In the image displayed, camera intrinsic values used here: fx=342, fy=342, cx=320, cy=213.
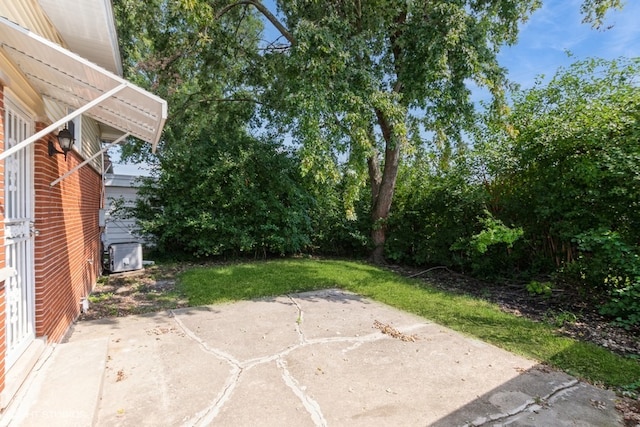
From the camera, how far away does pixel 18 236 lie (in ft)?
9.36

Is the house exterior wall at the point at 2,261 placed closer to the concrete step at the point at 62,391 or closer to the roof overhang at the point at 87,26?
the concrete step at the point at 62,391

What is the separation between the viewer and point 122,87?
2.72 m

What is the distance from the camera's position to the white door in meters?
2.67

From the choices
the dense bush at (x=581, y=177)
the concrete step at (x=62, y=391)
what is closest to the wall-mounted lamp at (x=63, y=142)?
the concrete step at (x=62, y=391)

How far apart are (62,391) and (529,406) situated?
3.55m

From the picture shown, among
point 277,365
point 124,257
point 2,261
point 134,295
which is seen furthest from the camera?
point 124,257

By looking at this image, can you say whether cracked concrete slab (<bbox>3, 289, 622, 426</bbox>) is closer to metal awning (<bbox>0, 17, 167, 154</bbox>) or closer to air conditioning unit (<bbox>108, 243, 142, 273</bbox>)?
metal awning (<bbox>0, 17, 167, 154</bbox>)

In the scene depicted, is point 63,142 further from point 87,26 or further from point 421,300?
point 421,300

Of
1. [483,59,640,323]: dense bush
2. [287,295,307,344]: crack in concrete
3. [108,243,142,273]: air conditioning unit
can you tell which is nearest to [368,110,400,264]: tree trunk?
[483,59,640,323]: dense bush

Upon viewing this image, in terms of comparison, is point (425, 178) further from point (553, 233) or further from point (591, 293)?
point (591, 293)

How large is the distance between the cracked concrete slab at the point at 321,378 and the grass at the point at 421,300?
0.34 metres

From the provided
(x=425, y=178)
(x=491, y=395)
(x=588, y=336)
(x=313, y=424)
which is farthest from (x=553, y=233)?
(x=313, y=424)

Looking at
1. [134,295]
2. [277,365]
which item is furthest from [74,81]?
[134,295]

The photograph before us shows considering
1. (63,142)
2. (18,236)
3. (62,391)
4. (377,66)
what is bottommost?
(62,391)
